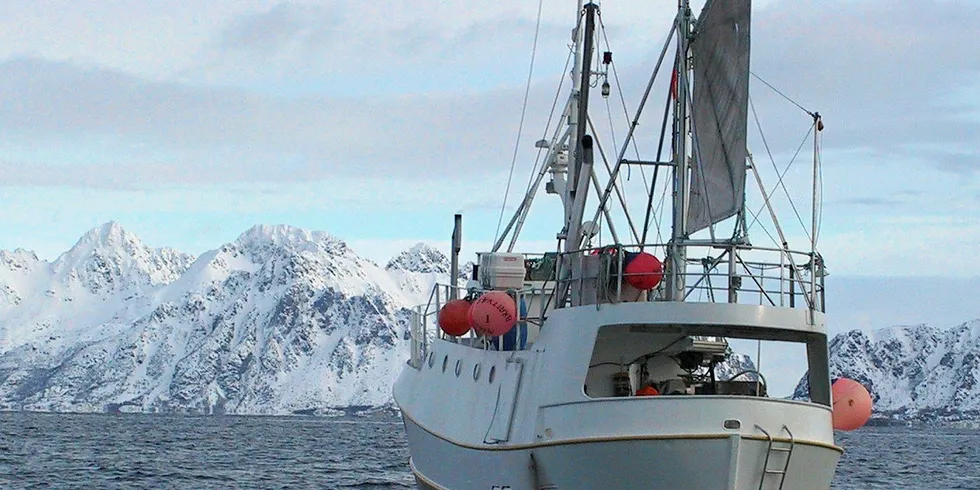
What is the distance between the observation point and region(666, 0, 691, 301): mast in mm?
23172

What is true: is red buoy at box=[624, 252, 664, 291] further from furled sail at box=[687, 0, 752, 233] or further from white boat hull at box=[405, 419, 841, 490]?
white boat hull at box=[405, 419, 841, 490]

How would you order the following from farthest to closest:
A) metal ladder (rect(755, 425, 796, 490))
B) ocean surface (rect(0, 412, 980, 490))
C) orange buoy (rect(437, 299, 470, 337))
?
ocean surface (rect(0, 412, 980, 490))
orange buoy (rect(437, 299, 470, 337))
metal ladder (rect(755, 425, 796, 490))

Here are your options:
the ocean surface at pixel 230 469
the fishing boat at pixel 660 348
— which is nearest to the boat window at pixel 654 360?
the fishing boat at pixel 660 348

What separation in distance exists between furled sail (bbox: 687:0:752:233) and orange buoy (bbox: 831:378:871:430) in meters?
3.60

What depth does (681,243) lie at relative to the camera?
22.9 m

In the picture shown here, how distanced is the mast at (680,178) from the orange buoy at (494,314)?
271 cm

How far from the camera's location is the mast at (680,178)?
23.2 m

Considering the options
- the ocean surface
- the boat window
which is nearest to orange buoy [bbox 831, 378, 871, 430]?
the boat window

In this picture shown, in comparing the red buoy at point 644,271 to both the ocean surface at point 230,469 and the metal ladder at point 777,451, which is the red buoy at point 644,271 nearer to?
the metal ladder at point 777,451

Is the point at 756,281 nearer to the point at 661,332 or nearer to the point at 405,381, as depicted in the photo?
the point at 661,332

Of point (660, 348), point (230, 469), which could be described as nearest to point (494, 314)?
point (660, 348)

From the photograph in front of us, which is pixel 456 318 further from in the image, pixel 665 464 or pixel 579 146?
pixel 665 464

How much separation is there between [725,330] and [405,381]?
1342cm

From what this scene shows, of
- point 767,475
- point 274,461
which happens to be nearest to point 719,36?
point 767,475
